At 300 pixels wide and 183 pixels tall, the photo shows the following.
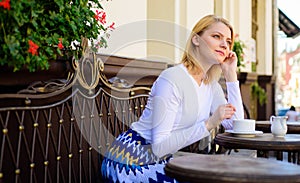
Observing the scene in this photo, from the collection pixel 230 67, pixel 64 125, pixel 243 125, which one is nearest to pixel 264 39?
pixel 230 67

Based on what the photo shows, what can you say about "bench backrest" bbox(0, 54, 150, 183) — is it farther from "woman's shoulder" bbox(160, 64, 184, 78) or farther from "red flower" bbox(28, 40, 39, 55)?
"woman's shoulder" bbox(160, 64, 184, 78)

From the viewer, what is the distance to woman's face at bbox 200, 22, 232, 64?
2.34 m

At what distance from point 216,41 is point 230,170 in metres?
0.98

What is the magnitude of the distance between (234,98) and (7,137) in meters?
1.36

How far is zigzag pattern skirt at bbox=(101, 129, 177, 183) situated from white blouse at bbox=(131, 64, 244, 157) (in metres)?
0.04

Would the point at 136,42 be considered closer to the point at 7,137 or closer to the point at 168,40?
the point at 168,40

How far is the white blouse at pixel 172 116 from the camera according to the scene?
6.63 feet

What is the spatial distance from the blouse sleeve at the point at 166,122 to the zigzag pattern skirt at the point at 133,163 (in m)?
0.06

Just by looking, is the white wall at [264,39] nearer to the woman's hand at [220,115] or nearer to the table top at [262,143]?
the table top at [262,143]

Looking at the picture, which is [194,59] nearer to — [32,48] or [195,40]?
[195,40]

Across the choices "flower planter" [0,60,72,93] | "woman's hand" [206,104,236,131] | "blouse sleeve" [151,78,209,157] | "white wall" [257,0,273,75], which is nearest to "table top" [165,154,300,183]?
"blouse sleeve" [151,78,209,157]

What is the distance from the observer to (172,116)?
6.67 feet

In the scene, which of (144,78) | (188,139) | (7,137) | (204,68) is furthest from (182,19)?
(7,137)

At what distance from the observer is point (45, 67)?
1855 mm
